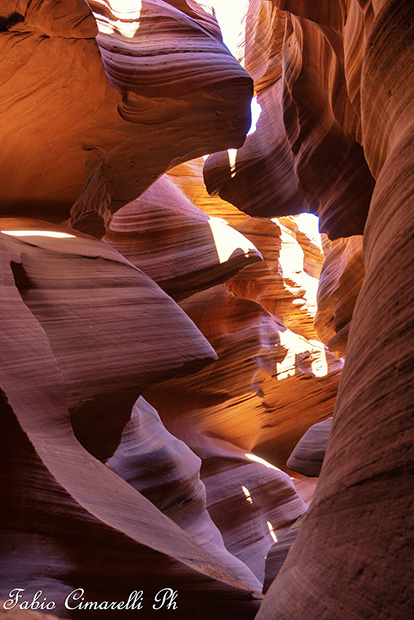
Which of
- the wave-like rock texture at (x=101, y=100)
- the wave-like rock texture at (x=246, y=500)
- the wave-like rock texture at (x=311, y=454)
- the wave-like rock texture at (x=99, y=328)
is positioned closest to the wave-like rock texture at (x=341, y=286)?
the wave-like rock texture at (x=311, y=454)

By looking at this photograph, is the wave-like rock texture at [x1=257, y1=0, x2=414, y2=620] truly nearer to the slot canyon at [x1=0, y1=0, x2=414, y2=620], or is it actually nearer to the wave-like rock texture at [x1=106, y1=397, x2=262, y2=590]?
the slot canyon at [x1=0, y1=0, x2=414, y2=620]

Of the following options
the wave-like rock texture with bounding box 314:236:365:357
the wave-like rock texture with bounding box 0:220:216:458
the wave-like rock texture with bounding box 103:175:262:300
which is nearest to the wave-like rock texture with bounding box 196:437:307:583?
the wave-like rock texture with bounding box 314:236:365:357

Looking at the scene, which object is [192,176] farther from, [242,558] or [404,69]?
[404,69]

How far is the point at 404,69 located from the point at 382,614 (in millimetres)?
2486

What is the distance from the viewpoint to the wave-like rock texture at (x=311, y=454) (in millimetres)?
6094

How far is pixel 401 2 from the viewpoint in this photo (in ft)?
8.86

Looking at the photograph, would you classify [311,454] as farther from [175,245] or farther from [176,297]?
[175,245]

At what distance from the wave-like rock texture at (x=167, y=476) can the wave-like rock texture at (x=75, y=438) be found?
5.46 feet

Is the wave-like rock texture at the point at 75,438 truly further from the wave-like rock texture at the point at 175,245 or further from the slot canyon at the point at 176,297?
the wave-like rock texture at the point at 175,245

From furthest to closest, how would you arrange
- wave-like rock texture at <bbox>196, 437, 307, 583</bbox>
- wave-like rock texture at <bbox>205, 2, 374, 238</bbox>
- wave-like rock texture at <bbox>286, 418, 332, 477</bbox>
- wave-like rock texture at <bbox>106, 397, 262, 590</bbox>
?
wave-like rock texture at <bbox>196, 437, 307, 583</bbox> → wave-like rock texture at <bbox>286, 418, 332, 477</bbox> → wave-like rock texture at <bbox>205, 2, 374, 238</bbox> → wave-like rock texture at <bbox>106, 397, 262, 590</bbox>

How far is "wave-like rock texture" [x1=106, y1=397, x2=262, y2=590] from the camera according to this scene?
584 cm

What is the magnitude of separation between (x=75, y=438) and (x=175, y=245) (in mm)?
5329

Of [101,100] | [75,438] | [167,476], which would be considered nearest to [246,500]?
[167,476]

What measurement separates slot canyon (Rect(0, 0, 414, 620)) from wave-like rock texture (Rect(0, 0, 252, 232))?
0.02 metres
